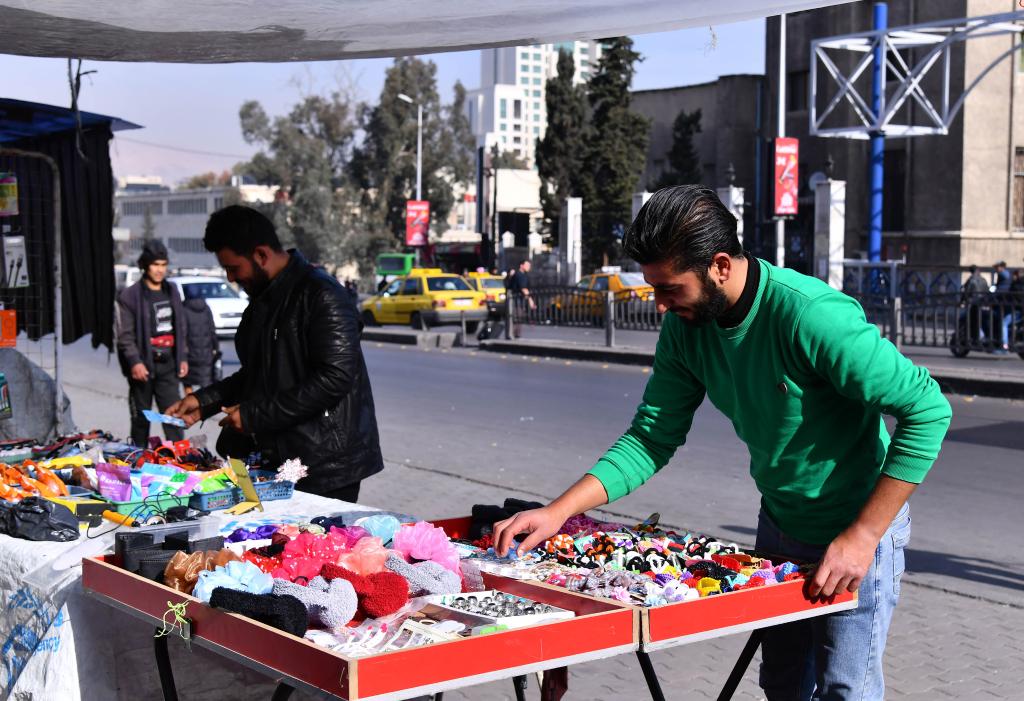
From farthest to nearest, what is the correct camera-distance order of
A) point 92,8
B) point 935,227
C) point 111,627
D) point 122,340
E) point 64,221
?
1. point 935,227
2. point 122,340
3. point 64,221
4. point 92,8
5. point 111,627

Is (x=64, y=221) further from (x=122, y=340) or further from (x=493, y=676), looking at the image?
(x=493, y=676)

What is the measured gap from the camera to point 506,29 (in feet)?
15.5

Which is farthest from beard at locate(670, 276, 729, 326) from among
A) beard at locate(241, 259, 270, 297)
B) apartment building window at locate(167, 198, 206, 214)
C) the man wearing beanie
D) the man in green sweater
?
apartment building window at locate(167, 198, 206, 214)

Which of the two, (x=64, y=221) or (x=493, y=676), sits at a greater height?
(x=64, y=221)

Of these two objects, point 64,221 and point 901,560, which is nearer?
point 901,560

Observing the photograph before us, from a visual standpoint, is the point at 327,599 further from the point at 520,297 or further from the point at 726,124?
the point at 726,124

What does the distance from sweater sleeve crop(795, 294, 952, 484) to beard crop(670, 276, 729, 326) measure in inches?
8.0

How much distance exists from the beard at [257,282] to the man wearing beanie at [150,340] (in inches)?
195

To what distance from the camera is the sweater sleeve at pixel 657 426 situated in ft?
11.3

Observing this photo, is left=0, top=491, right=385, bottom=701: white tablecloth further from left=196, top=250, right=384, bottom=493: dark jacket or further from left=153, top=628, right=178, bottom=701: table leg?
left=196, top=250, right=384, bottom=493: dark jacket

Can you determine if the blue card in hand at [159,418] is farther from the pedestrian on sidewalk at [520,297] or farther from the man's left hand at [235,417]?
the pedestrian on sidewalk at [520,297]

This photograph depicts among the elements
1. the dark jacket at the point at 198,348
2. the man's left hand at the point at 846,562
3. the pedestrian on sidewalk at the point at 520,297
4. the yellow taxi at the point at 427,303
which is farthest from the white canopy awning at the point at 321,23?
the yellow taxi at the point at 427,303

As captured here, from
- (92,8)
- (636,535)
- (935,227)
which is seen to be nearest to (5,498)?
(92,8)

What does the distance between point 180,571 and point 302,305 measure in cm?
181
